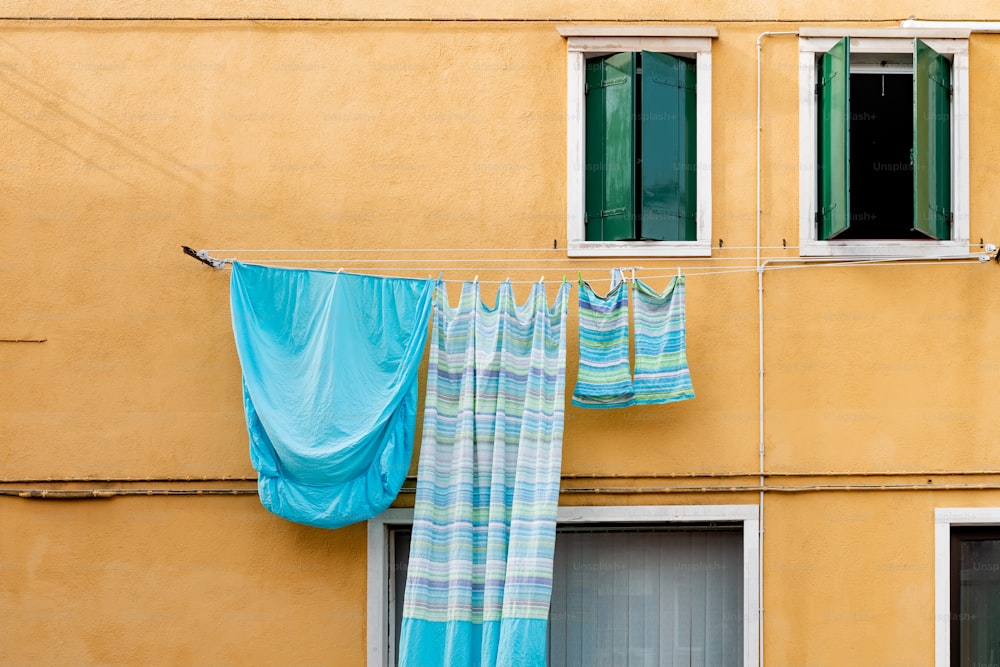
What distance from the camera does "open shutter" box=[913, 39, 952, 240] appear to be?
27.0ft

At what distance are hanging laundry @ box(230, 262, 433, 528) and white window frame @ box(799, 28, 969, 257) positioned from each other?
8.62 ft

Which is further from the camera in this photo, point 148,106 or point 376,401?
point 148,106

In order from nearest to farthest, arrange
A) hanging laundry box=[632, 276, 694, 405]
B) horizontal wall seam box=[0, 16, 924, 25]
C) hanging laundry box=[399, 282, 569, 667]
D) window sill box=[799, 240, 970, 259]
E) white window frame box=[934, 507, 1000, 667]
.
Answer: hanging laundry box=[399, 282, 569, 667] → hanging laundry box=[632, 276, 694, 405] → white window frame box=[934, 507, 1000, 667] → window sill box=[799, 240, 970, 259] → horizontal wall seam box=[0, 16, 924, 25]

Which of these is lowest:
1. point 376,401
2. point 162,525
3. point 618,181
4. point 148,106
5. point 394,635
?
point 394,635

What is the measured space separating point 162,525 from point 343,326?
1.85 metres

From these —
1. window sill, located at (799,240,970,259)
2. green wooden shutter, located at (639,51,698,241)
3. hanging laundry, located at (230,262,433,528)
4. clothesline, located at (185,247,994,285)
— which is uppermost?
green wooden shutter, located at (639,51,698,241)

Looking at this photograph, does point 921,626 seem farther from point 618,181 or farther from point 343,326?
point 343,326

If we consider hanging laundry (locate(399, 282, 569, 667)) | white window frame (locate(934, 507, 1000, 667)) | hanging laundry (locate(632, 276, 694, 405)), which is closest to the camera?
hanging laundry (locate(399, 282, 569, 667))

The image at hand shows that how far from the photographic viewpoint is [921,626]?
8.35m

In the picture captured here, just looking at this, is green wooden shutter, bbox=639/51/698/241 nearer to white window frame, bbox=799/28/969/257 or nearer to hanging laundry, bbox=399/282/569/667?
white window frame, bbox=799/28/969/257

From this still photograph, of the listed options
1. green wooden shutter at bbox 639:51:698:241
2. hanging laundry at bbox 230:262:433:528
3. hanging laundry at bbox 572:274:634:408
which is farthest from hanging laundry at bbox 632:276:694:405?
hanging laundry at bbox 230:262:433:528

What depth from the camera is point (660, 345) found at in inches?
325

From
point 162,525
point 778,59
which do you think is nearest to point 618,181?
point 778,59

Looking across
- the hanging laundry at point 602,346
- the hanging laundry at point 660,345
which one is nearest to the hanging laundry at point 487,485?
the hanging laundry at point 602,346
